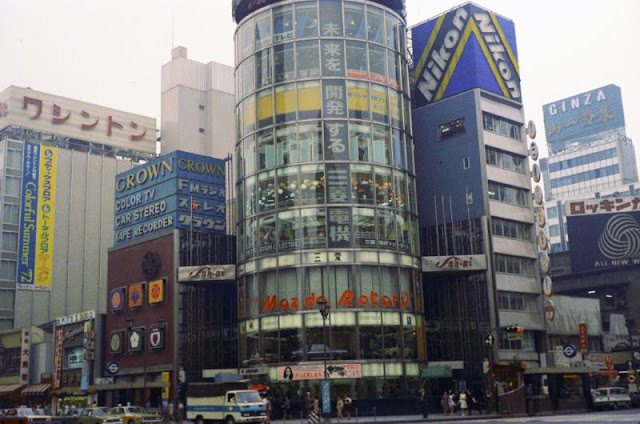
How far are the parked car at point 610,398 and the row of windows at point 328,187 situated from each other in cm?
2173

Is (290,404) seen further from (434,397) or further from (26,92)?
(26,92)

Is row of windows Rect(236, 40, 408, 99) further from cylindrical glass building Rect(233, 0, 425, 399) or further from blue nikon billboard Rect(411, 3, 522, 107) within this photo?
blue nikon billboard Rect(411, 3, 522, 107)

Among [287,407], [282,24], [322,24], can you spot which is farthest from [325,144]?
[287,407]

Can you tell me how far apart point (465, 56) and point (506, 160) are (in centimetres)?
1111

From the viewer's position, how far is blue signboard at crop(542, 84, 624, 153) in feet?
564

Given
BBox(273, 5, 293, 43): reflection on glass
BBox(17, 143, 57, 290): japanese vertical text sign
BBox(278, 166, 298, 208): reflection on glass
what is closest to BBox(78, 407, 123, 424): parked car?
BBox(278, 166, 298, 208): reflection on glass

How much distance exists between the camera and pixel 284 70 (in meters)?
69.8

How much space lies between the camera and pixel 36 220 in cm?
11469

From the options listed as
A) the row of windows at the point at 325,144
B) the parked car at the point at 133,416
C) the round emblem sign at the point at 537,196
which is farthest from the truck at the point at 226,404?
the round emblem sign at the point at 537,196

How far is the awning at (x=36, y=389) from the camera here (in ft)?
291

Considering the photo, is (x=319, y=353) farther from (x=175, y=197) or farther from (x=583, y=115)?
(x=583, y=115)

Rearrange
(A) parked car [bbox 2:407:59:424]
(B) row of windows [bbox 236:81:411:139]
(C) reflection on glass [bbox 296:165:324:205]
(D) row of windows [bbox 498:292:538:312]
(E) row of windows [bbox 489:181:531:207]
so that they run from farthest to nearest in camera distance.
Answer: (E) row of windows [bbox 489:181:531:207] < (D) row of windows [bbox 498:292:538:312] < (B) row of windows [bbox 236:81:411:139] < (C) reflection on glass [bbox 296:165:324:205] < (A) parked car [bbox 2:407:59:424]

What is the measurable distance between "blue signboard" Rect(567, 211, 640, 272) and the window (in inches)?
1138

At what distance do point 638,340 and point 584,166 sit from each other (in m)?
92.0
